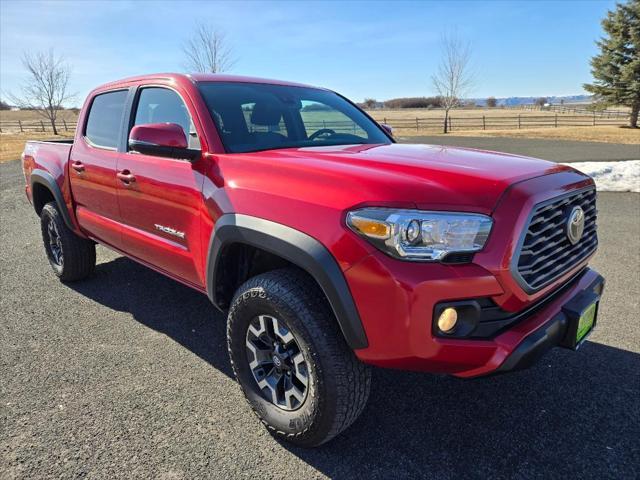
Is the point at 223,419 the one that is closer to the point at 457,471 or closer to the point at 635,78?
the point at 457,471

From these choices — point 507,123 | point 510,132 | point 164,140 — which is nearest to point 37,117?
point 507,123

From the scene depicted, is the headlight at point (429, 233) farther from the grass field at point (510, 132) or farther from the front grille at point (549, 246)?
the grass field at point (510, 132)

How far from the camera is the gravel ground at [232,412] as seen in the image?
2.25 m

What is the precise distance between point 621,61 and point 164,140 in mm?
39827

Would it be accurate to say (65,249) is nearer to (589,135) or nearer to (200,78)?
(200,78)

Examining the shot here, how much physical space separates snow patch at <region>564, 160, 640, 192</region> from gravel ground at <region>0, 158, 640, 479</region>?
5824mm

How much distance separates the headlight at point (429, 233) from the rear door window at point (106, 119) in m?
2.58

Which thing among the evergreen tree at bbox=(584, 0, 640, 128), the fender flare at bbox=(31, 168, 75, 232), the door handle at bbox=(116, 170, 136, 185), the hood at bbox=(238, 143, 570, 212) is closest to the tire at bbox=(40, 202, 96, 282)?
the fender flare at bbox=(31, 168, 75, 232)

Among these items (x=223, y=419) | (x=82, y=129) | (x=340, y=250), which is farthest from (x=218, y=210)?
(x=82, y=129)

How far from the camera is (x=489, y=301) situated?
1.92 m

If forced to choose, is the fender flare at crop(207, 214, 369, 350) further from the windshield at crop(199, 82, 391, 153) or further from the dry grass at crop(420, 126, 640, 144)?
the dry grass at crop(420, 126, 640, 144)

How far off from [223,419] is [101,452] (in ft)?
2.02

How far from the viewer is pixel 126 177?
10.9 ft

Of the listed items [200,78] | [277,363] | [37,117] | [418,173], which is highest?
[37,117]
